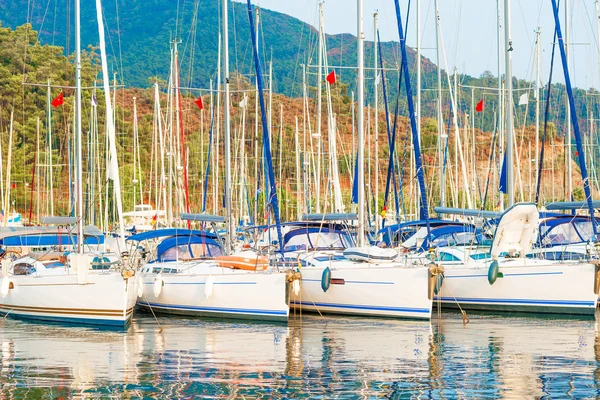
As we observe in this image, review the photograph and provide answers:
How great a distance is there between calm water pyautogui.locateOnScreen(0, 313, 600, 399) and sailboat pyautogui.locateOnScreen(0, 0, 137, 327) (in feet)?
1.82

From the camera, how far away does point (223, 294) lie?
2367 cm

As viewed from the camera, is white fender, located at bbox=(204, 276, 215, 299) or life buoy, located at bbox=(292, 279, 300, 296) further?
white fender, located at bbox=(204, 276, 215, 299)

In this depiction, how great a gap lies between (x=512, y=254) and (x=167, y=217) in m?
22.9

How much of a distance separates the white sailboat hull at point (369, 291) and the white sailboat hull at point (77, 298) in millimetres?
4254

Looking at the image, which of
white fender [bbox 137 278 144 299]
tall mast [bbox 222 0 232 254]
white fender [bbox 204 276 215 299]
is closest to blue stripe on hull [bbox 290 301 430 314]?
white fender [bbox 204 276 215 299]

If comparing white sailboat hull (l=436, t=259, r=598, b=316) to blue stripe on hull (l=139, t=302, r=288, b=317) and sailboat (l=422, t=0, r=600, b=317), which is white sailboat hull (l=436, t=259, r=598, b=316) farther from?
blue stripe on hull (l=139, t=302, r=288, b=317)

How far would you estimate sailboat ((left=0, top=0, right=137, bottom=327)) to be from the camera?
74.1 ft

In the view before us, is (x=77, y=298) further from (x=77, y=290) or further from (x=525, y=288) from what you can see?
(x=525, y=288)

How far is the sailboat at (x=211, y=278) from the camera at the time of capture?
2314cm

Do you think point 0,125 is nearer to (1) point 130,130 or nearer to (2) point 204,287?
(1) point 130,130

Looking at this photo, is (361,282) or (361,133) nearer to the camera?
(361,282)

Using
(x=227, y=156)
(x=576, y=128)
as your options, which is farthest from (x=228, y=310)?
(x=576, y=128)

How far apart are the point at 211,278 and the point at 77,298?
3.05 metres

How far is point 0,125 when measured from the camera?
7250cm
